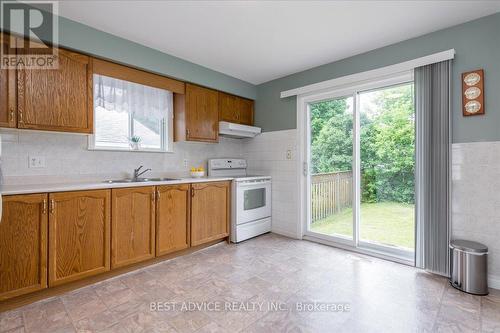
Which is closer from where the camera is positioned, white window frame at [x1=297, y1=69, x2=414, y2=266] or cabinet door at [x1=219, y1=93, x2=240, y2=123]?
white window frame at [x1=297, y1=69, x2=414, y2=266]

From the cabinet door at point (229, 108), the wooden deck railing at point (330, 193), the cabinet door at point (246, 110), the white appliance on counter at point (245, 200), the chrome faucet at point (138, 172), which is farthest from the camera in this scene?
the cabinet door at point (246, 110)

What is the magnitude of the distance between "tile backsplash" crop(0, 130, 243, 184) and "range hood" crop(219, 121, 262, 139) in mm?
729

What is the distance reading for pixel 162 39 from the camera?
261 cm

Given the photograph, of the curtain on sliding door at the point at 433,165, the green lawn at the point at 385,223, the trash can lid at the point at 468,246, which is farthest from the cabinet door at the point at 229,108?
the trash can lid at the point at 468,246

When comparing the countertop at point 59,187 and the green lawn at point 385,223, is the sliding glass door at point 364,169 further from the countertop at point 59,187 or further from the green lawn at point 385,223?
the countertop at point 59,187

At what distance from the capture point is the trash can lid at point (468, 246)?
2070mm

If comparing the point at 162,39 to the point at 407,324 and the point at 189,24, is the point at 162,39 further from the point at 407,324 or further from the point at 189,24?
the point at 407,324

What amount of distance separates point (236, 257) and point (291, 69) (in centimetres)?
267

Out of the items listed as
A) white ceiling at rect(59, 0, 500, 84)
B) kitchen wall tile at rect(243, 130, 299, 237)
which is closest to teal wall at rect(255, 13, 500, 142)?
white ceiling at rect(59, 0, 500, 84)

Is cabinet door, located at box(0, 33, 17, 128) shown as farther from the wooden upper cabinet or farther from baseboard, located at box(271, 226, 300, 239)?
baseboard, located at box(271, 226, 300, 239)

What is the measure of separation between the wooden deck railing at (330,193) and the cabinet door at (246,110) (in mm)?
1448

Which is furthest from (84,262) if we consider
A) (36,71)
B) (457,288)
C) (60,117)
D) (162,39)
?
(457,288)

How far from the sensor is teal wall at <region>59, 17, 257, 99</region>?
7.39ft

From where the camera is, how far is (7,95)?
1.99 meters
